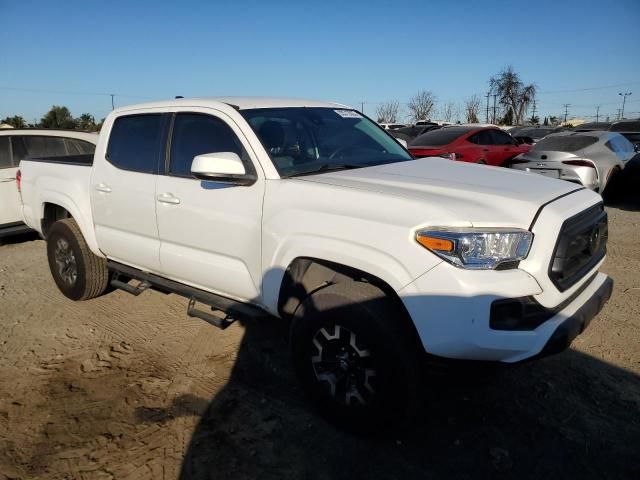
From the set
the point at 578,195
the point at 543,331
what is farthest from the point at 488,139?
the point at 543,331

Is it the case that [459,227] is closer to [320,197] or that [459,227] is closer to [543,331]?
[543,331]

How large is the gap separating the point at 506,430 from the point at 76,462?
2.40 meters

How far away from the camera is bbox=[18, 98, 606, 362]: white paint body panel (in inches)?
91.6

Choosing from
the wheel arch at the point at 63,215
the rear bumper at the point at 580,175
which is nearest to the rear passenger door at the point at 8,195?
the wheel arch at the point at 63,215

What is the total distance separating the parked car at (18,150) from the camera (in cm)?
688

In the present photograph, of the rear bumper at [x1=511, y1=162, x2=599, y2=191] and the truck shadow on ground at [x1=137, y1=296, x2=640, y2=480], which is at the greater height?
the rear bumper at [x1=511, y1=162, x2=599, y2=191]

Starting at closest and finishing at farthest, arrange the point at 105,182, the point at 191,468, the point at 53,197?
the point at 191,468
the point at 105,182
the point at 53,197

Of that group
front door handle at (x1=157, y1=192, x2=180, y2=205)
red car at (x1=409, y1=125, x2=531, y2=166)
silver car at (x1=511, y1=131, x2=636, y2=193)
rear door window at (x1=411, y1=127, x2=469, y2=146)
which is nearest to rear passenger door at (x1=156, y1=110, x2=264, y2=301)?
front door handle at (x1=157, y1=192, x2=180, y2=205)

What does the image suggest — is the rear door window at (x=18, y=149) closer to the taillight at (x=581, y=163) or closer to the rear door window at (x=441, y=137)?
the rear door window at (x=441, y=137)

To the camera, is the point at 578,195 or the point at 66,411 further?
the point at 66,411

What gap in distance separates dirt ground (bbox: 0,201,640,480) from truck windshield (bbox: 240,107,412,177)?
112 cm

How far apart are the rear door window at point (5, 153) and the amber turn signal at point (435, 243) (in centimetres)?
689

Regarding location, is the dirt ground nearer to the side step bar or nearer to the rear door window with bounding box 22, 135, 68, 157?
the side step bar

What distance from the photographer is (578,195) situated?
2912mm
